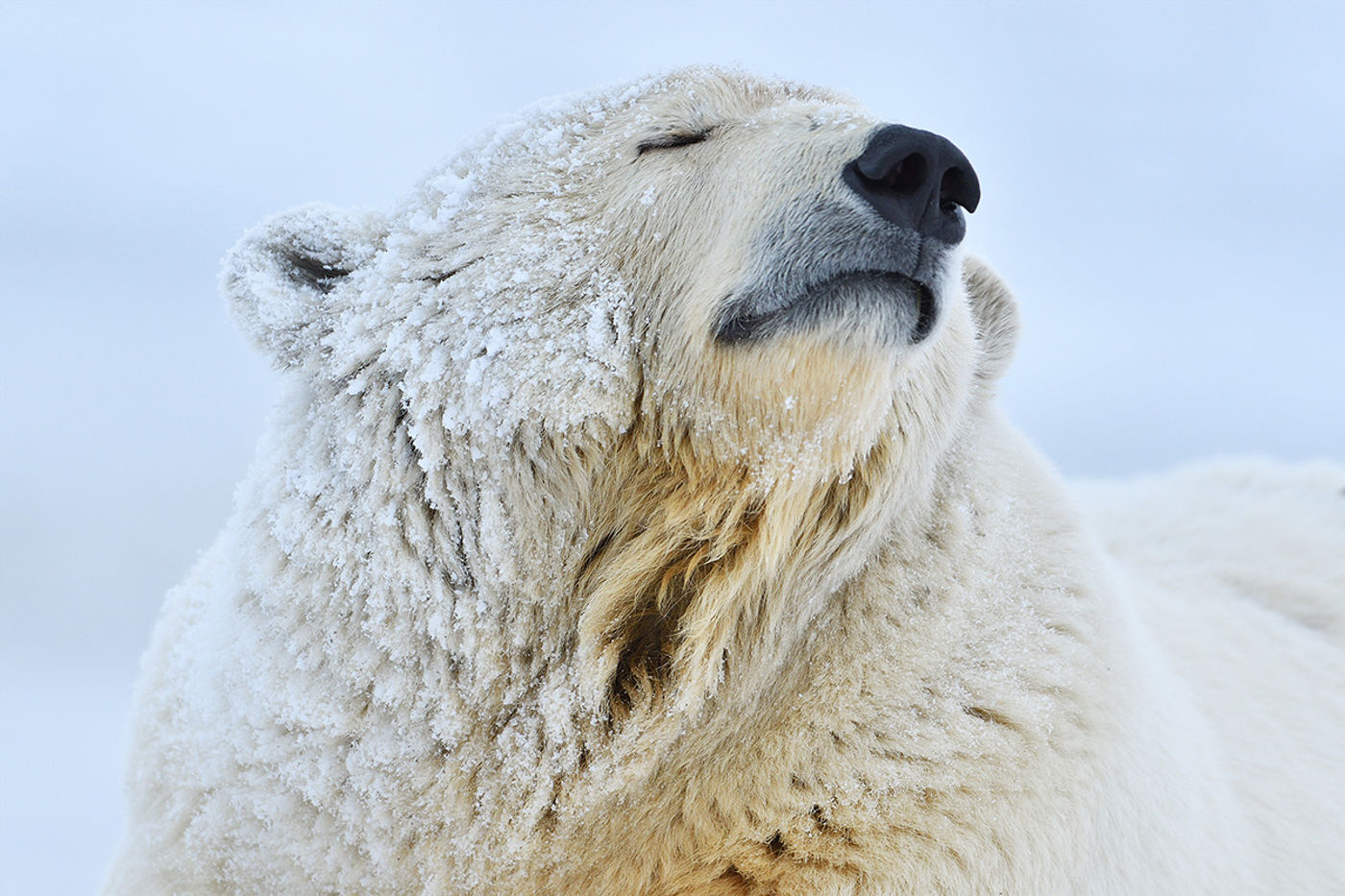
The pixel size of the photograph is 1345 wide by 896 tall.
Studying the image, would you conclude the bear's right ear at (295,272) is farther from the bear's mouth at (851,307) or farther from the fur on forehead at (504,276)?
the bear's mouth at (851,307)

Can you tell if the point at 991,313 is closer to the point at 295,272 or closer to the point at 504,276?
the point at 504,276

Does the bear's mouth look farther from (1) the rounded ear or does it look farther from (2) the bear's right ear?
(2) the bear's right ear

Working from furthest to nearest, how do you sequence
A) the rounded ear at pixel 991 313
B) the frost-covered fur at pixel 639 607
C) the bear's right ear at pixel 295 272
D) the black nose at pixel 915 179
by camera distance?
the rounded ear at pixel 991 313 → the bear's right ear at pixel 295 272 → the frost-covered fur at pixel 639 607 → the black nose at pixel 915 179

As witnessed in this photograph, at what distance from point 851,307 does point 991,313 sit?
0.99 m

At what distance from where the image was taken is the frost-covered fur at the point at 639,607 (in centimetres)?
262

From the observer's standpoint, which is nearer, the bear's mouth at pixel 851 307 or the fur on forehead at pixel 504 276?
the bear's mouth at pixel 851 307

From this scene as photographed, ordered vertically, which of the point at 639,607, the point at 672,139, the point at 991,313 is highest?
the point at 991,313

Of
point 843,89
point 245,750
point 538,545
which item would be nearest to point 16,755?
point 245,750

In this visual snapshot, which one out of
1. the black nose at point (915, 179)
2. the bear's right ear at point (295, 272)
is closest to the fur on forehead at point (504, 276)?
the bear's right ear at point (295, 272)

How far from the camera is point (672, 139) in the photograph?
2986mm

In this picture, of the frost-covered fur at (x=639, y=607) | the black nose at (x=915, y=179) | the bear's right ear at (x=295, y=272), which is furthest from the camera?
the bear's right ear at (x=295, y=272)

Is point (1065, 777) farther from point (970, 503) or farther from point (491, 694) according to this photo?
point (491, 694)

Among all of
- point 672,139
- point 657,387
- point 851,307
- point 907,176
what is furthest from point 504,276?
point 907,176

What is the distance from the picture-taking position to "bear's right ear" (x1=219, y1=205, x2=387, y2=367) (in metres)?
2.92
